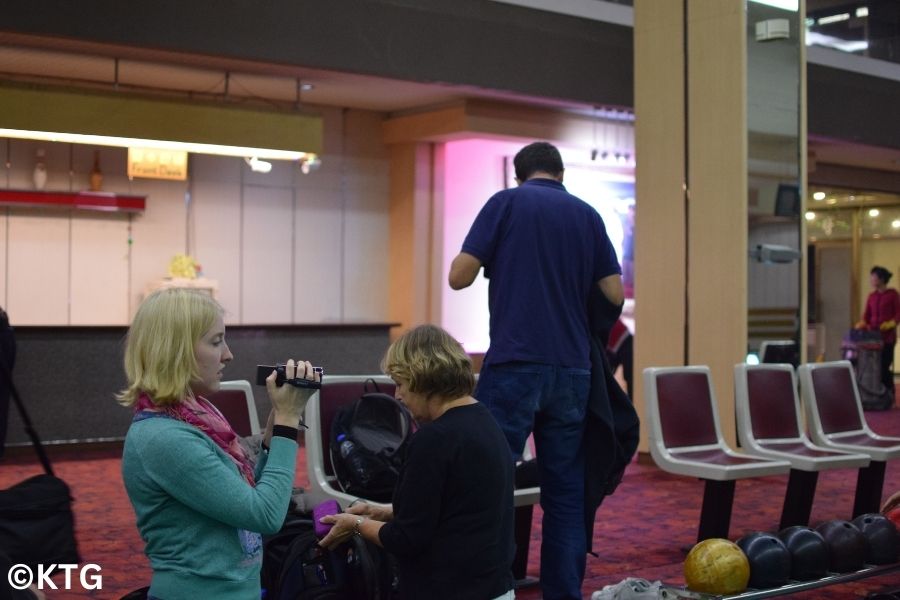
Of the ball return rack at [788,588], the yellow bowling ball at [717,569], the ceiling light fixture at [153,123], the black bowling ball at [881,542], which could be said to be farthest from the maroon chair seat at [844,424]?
the ceiling light fixture at [153,123]

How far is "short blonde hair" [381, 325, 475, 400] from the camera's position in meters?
2.64

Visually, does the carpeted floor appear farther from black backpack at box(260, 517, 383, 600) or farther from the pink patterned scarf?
the pink patterned scarf

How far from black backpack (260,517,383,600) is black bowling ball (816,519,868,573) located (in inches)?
87.4

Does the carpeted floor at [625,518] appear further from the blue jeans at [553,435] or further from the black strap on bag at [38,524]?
the black strap on bag at [38,524]

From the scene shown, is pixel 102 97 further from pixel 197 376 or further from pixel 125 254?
pixel 197 376

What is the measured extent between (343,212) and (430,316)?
4.83 ft

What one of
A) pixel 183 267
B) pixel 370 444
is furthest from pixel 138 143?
pixel 370 444

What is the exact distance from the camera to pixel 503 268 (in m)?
3.85

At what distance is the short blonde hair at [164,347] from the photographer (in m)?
2.13

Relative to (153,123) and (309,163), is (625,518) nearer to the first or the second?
(153,123)

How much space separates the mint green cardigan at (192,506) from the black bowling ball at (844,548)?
9.62ft

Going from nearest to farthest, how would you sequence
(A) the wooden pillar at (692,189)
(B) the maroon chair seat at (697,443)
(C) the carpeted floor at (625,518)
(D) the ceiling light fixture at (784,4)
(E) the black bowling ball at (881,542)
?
(E) the black bowling ball at (881,542)
(C) the carpeted floor at (625,518)
(B) the maroon chair seat at (697,443)
(A) the wooden pillar at (692,189)
(D) the ceiling light fixture at (784,4)

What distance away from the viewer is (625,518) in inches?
241

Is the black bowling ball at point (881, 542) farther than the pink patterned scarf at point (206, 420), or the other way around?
the black bowling ball at point (881, 542)
